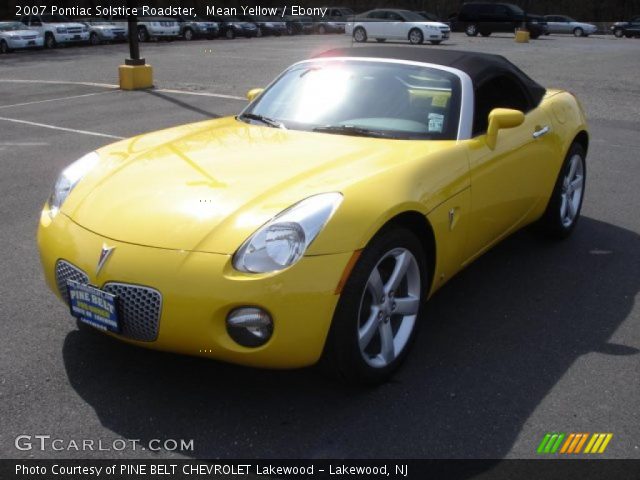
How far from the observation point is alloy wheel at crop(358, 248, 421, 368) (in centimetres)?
334

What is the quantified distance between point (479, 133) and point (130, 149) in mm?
1976

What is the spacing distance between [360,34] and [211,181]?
32.0 metres

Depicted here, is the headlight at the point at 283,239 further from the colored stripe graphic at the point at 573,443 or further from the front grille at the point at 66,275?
the colored stripe graphic at the point at 573,443

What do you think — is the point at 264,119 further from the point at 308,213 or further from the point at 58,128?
the point at 58,128

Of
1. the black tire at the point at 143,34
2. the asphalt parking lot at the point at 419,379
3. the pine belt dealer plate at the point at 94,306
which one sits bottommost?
the black tire at the point at 143,34

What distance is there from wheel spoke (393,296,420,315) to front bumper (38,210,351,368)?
0.56 metres

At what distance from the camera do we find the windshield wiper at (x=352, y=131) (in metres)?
4.16

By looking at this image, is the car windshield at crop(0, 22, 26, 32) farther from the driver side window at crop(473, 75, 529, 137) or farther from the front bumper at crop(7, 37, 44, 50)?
the driver side window at crop(473, 75, 529, 137)

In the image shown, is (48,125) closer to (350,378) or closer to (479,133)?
(479,133)

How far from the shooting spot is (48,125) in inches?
414

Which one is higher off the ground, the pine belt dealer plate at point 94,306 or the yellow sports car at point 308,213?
the yellow sports car at point 308,213

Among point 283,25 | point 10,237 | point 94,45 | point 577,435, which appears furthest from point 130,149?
point 283,25

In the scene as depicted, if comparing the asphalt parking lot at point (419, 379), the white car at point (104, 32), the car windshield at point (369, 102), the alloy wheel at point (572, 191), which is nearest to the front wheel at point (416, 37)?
→ the white car at point (104, 32)

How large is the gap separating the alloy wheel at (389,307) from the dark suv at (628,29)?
46165mm
